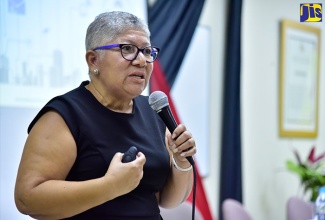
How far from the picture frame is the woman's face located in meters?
3.14

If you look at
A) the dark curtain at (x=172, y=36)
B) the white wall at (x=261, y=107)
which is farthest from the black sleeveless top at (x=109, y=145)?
the white wall at (x=261, y=107)

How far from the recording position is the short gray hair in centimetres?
135

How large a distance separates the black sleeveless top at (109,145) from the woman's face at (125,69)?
9 centimetres

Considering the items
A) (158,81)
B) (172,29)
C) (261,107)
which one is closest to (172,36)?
(172,29)

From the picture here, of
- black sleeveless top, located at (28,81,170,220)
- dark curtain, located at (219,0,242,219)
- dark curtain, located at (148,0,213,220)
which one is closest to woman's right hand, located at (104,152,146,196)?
black sleeveless top, located at (28,81,170,220)

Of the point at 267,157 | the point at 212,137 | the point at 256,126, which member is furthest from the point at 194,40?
the point at 267,157

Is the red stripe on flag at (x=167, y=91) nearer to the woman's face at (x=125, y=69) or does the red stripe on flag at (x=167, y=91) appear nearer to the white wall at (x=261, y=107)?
the white wall at (x=261, y=107)

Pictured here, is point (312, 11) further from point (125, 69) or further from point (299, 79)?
point (299, 79)

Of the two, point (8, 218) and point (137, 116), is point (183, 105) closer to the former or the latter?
point (8, 218)

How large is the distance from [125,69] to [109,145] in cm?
22

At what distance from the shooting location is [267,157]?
4.24 metres

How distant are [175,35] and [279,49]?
142 centimetres

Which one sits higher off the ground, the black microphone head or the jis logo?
the jis logo

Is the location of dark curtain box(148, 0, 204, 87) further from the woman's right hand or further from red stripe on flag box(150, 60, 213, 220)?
the woman's right hand
